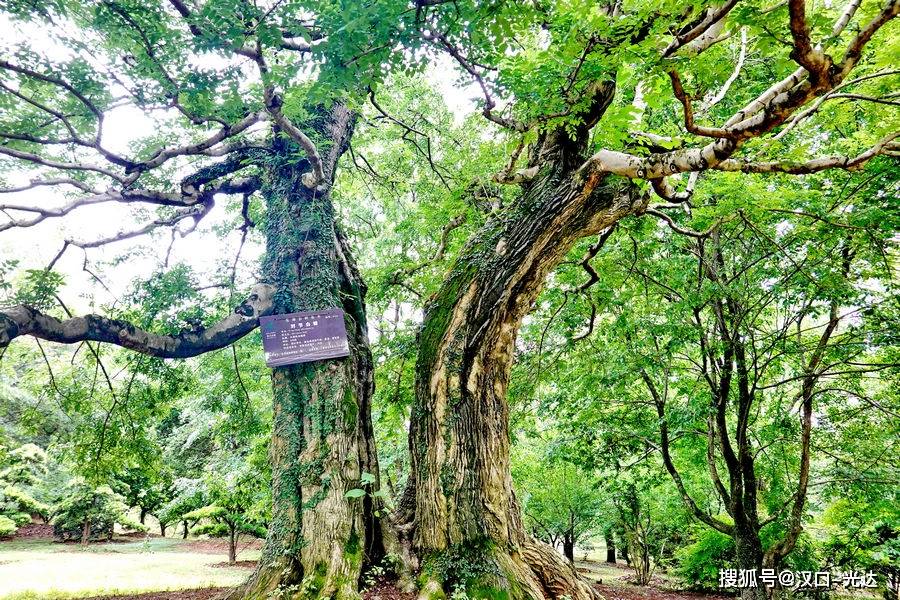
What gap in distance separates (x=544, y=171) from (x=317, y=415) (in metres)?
3.51

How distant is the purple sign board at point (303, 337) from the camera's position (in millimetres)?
4719

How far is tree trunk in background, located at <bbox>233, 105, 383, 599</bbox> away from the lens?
3.94m

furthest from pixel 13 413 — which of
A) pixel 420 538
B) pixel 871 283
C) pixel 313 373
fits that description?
pixel 871 283

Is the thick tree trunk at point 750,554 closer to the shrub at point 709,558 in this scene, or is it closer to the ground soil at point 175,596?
the shrub at point 709,558

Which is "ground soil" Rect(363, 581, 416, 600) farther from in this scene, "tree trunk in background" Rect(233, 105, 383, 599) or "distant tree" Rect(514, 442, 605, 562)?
"distant tree" Rect(514, 442, 605, 562)

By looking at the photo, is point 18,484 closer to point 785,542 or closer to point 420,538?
point 420,538

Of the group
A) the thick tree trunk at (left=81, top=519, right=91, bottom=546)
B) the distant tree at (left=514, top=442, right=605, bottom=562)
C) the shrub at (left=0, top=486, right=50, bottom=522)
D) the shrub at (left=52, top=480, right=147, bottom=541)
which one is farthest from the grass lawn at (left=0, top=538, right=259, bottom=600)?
the distant tree at (left=514, top=442, right=605, bottom=562)

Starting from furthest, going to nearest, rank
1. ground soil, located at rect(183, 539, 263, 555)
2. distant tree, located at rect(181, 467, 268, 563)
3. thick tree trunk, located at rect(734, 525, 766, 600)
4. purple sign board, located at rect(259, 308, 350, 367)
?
ground soil, located at rect(183, 539, 263, 555), distant tree, located at rect(181, 467, 268, 563), thick tree trunk, located at rect(734, 525, 766, 600), purple sign board, located at rect(259, 308, 350, 367)

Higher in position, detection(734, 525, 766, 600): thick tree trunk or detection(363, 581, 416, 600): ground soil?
detection(363, 581, 416, 600): ground soil

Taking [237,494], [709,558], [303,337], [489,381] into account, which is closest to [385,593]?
[489,381]

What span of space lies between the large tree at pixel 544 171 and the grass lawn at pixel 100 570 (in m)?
5.25

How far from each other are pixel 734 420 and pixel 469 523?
7962 millimetres

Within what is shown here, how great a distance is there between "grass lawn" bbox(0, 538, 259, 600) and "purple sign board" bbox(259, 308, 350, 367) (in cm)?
427

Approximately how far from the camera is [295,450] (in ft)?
14.5
